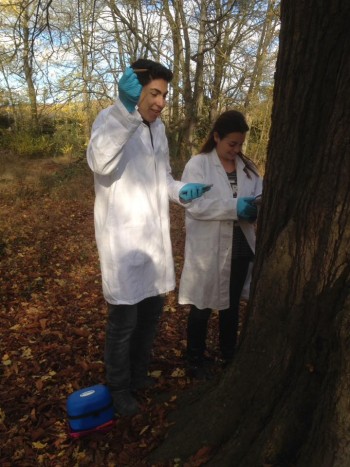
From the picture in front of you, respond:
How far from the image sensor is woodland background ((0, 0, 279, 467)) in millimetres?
2281

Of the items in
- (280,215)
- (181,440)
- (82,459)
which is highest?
(280,215)

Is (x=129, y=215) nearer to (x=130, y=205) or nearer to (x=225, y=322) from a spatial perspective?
(x=130, y=205)

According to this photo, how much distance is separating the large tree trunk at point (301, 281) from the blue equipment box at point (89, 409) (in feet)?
1.96

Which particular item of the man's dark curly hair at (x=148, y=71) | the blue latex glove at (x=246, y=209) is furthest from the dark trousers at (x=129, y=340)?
the man's dark curly hair at (x=148, y=71)

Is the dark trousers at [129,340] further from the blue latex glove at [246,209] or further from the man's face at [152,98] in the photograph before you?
the man's face at [152,98]

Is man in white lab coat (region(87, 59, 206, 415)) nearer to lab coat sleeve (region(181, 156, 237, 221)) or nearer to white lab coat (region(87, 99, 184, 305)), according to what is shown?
white lab coat (region(87, 99, 184, 305))

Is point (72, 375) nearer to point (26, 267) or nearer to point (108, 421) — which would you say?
point (108, 421)

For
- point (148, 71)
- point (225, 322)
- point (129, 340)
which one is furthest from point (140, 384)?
point (148, 71)

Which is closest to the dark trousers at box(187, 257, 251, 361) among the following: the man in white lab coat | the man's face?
the man in white lab coat

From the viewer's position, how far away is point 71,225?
26.7 ft

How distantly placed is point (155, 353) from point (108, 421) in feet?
3.06

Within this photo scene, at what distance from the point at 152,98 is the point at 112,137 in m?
0.42

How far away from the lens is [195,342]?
Answer: 9.18ft

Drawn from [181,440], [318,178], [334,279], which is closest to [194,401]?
[181,440]
